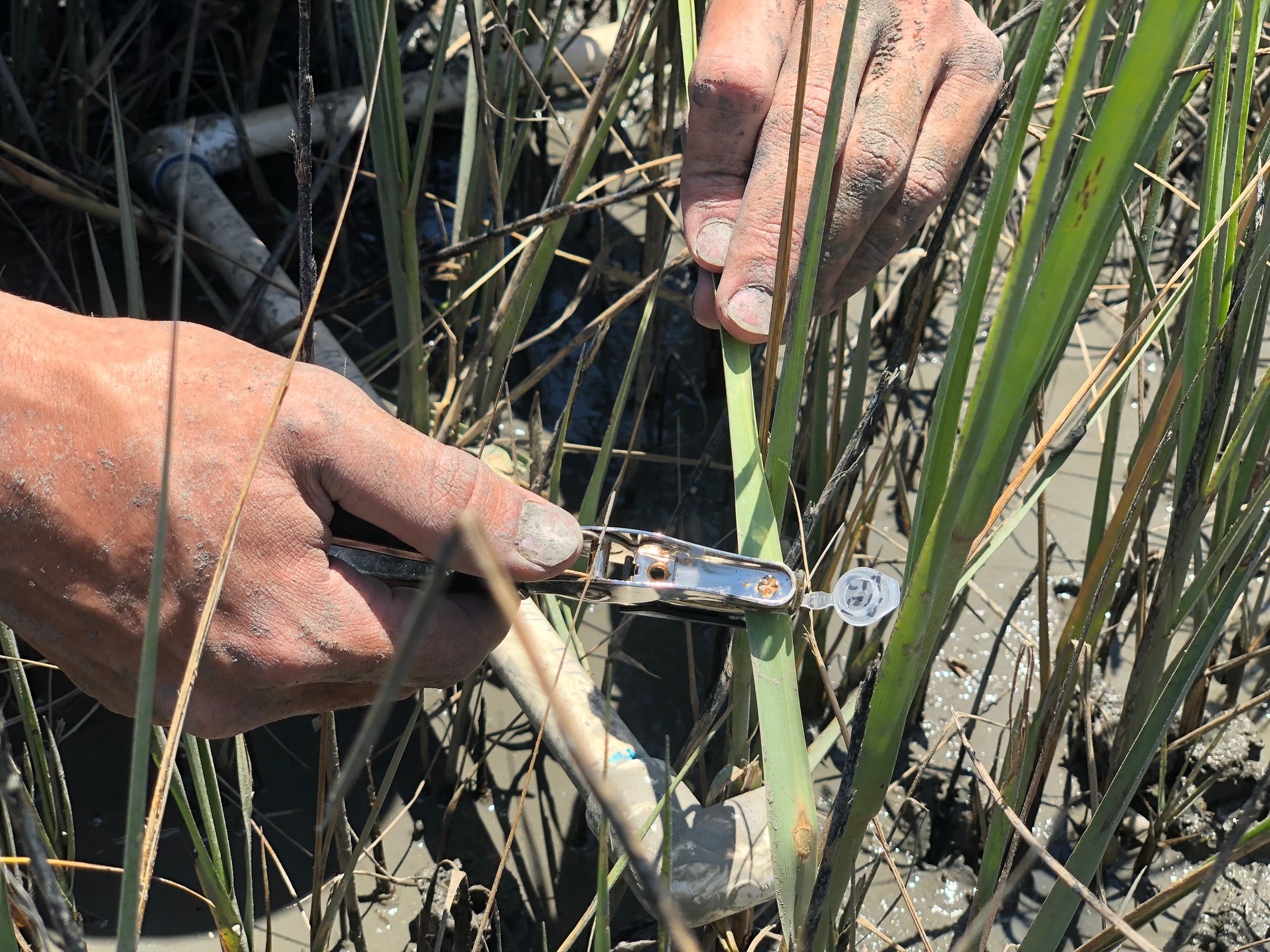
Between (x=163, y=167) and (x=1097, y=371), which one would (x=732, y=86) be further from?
(x=163, y=167)

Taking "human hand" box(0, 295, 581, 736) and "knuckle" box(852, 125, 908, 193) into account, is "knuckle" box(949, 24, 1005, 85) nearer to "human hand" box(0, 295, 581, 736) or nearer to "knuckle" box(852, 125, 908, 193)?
"knuckle" box(852, 125, 908, 193)

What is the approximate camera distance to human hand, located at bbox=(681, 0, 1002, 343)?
1.02 m

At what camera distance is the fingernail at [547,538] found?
87 centimetres

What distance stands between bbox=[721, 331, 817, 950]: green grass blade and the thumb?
16 cm

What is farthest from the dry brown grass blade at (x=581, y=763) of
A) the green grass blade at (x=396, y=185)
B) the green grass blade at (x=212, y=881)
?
the green grass blade at (x=396, y=185)

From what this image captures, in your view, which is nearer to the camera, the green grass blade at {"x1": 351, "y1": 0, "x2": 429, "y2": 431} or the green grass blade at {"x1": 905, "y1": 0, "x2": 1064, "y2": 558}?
the green grass blade at {"x1": 905, "y1": 0, "x2": 1064, "y2": 558}

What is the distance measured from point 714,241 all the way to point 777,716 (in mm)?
512

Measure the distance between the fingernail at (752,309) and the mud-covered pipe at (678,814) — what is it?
0.37 m

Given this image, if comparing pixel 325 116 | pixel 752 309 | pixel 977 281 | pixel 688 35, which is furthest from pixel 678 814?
pixel 325 116

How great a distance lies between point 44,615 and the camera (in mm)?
880

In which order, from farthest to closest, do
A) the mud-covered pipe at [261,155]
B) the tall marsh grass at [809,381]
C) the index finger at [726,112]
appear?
1. the mud-covered pipe at [261,155]
2. the index finger at [726,112]
3. the tall marsh grass at [809,381]

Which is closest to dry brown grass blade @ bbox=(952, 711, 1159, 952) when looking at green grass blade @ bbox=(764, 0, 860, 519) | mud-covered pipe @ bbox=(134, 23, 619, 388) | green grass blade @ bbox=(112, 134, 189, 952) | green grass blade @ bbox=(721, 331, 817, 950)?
green grass blade @ bbox=(721, 331, 817, 950)

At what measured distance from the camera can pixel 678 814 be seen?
988 millimetres

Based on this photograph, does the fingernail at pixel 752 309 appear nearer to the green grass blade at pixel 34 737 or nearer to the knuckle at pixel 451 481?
the knuckle at pixel 451 481
